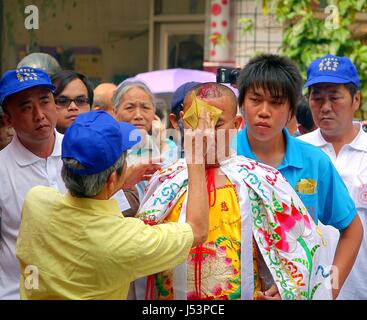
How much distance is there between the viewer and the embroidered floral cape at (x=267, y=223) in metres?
2.60

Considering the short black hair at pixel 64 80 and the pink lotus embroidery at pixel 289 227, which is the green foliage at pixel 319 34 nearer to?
the short black hair at pixel 64 80

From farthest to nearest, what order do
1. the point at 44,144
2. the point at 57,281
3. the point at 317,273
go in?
1. the point at 44,144
2. the point at 317,273
3. the point at 57,281

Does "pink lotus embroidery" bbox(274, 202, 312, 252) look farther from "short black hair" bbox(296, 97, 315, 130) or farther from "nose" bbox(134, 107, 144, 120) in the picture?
"short black hair" bbox(296, 97, 315, 130)

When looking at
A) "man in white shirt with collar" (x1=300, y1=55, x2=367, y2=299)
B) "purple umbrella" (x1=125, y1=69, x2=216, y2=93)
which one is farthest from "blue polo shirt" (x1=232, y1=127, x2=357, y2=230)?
"purple umbrella" (x1=125, y1=69, x2=216, y2=93)

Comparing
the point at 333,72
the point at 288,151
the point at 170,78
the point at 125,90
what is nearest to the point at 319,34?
the point at 170,78

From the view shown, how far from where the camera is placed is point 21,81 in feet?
10.5

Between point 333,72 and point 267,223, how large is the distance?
139 cm

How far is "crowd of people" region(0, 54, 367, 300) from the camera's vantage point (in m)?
2.38
